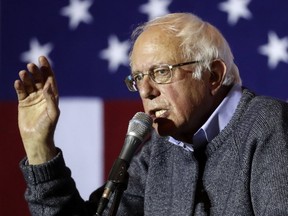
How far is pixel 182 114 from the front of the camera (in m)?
1.56

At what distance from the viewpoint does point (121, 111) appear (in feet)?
7.58

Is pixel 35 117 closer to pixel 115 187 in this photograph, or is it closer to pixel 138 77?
pixel 138 77

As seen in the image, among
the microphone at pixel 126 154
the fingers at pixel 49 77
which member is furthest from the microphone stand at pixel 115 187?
the fingers at pixel 49 77

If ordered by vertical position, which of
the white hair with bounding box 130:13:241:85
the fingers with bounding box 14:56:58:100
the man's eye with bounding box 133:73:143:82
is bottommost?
the fingers with bounding box 14:56:58:100

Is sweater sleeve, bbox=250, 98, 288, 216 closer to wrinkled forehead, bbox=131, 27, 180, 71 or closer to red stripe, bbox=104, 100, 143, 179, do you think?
wrinkled forehead, bbox=131, 27, 180, 71

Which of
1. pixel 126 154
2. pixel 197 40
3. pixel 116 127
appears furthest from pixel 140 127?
pixel 116 127

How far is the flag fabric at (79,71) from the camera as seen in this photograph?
2.30 meters

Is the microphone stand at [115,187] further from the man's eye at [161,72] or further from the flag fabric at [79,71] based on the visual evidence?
the flag fabric at [79,71]

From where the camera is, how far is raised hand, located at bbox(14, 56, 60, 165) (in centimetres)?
158

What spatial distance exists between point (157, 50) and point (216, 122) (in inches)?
9.2

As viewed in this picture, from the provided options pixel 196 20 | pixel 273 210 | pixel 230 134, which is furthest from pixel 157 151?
pixel 273 210

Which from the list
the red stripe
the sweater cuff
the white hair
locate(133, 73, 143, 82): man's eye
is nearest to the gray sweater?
the sweater cuff

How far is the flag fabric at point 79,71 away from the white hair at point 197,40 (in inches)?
26.7

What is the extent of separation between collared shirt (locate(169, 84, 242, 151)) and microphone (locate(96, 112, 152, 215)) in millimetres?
262
